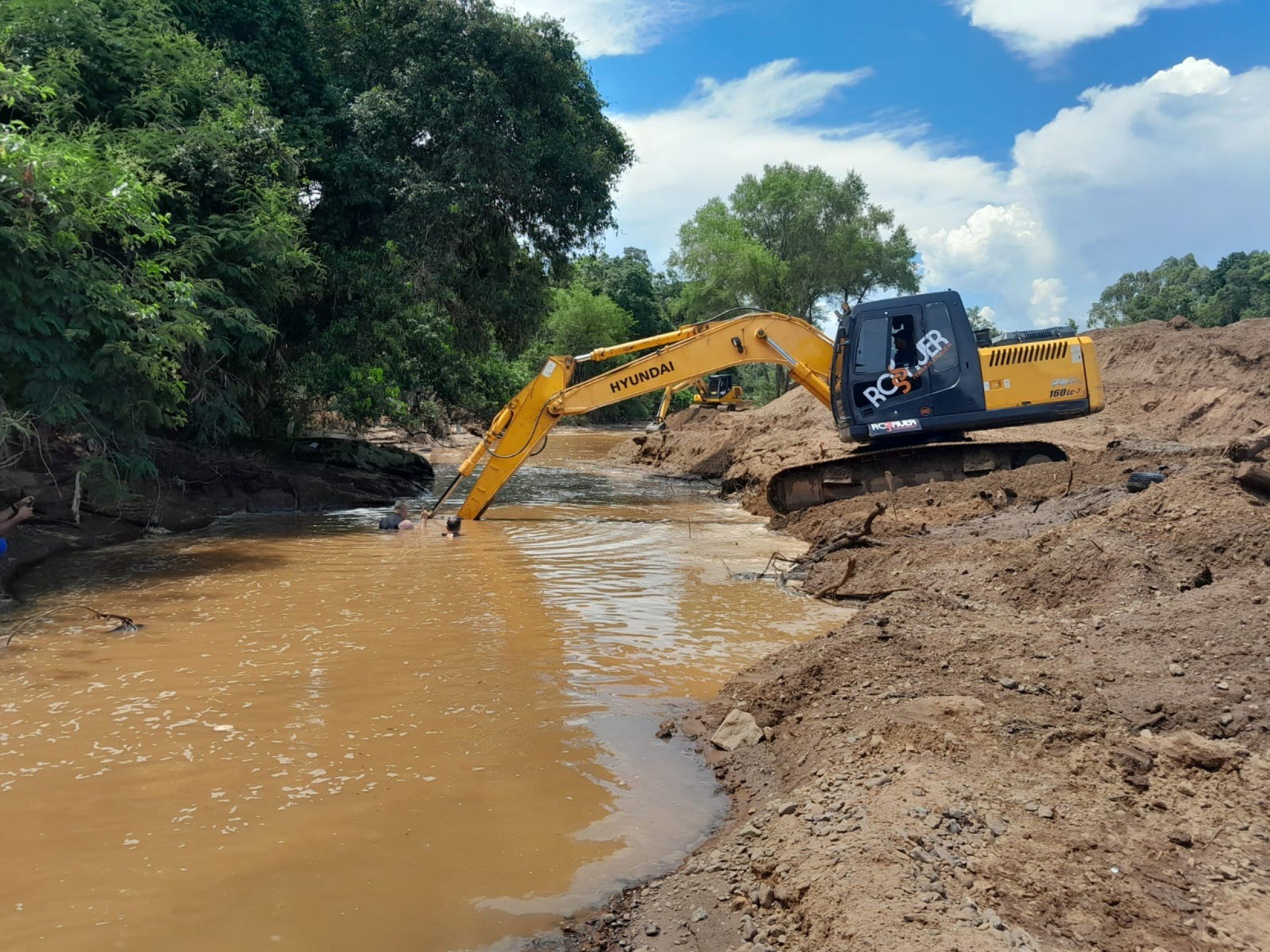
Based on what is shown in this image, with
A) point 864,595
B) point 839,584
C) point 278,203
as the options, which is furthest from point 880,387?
point 278,203

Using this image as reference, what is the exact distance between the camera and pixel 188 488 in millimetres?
13914

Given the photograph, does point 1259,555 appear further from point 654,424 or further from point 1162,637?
point 654,424

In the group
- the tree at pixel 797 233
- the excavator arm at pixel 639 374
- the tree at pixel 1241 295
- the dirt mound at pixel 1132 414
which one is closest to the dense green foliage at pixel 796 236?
the tree at pixel 797 233

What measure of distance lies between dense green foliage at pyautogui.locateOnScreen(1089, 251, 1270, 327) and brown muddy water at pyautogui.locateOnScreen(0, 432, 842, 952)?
41.1m

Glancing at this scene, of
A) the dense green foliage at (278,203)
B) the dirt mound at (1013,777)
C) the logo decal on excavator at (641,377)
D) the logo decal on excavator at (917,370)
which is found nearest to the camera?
the dirt mound at (1013,777)

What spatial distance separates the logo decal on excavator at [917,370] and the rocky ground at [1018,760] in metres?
4.57

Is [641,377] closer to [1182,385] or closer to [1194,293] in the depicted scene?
[1182,385]

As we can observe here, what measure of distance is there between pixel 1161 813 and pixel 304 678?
500 cm

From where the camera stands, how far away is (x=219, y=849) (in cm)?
375

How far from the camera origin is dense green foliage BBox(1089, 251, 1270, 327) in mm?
46125

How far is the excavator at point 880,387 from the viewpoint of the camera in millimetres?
12562

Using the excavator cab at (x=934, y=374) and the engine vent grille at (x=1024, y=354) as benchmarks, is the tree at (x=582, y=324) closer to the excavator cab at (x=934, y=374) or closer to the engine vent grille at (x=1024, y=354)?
the excavator cab at (x=934, y=374)

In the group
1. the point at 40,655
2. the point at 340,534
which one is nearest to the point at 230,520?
the point at 340,534

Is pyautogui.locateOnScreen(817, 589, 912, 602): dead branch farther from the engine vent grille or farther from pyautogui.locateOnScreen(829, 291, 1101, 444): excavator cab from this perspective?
the engine vent grille
